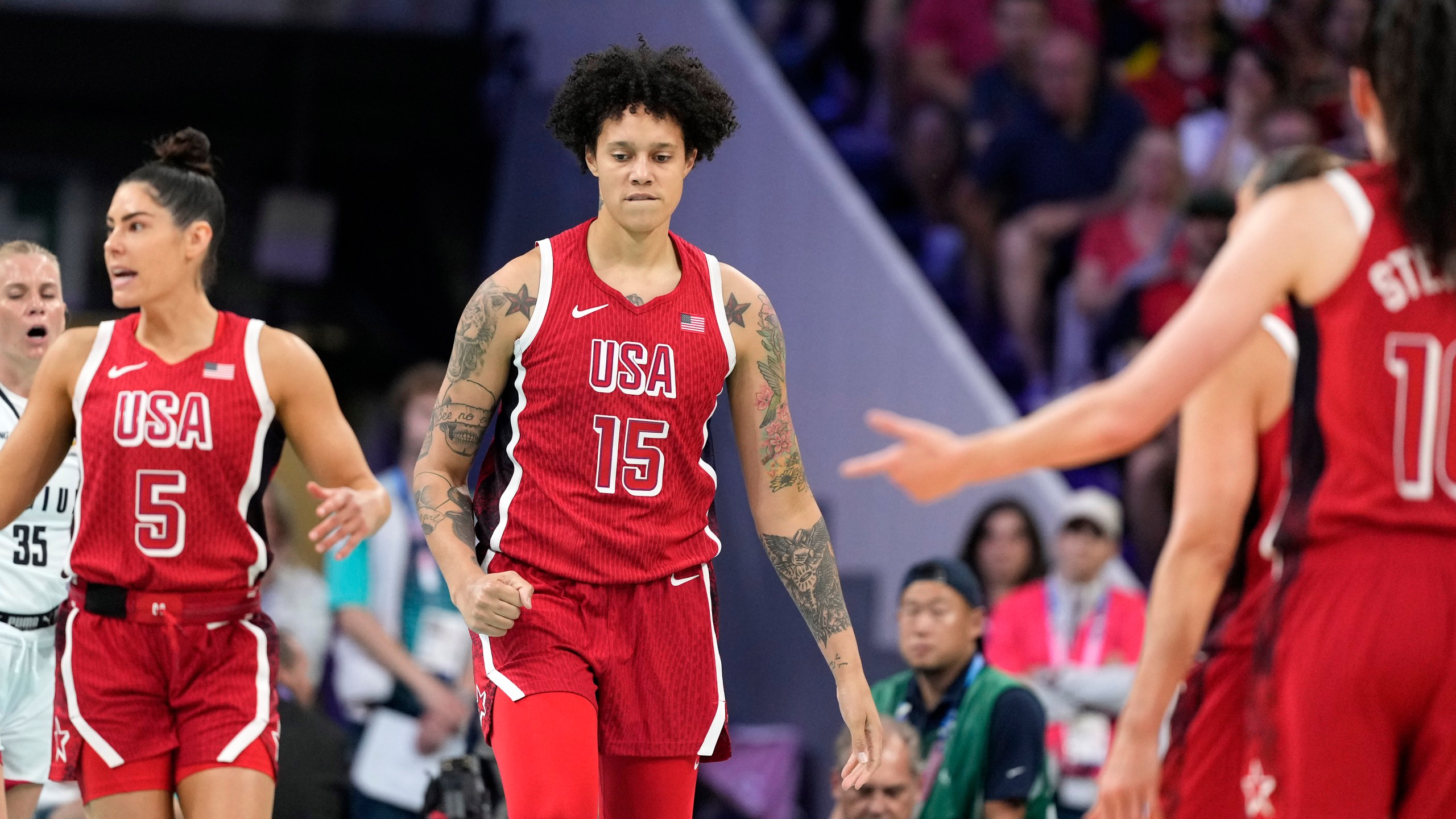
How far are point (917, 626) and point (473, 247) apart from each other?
28.2ft

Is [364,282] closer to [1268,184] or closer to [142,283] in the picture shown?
[142,283]

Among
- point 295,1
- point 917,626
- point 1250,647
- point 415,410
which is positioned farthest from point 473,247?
point 1250,647

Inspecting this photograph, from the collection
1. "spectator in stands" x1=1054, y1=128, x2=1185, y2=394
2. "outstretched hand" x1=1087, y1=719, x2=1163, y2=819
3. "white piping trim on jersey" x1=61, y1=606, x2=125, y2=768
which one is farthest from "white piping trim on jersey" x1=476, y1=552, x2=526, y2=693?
"spectator in stands" x1=1054, y1=128, x2=1185, y2=394

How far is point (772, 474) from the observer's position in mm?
4035

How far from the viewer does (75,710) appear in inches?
159

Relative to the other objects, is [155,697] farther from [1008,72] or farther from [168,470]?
[1008,72]

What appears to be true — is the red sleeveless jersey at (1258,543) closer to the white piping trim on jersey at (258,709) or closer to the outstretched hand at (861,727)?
the outstretched hand at (861,727)

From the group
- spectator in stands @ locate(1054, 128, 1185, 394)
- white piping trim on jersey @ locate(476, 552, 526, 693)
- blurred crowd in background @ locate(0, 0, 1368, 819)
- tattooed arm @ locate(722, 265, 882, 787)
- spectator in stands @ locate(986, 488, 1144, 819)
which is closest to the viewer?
white piping trim on jersey @ locate(476, 552, 526, 693)

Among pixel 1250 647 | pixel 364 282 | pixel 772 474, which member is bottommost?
pixel 1250 647

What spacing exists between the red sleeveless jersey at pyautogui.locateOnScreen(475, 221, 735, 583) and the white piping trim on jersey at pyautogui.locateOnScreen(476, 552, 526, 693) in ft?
0.58

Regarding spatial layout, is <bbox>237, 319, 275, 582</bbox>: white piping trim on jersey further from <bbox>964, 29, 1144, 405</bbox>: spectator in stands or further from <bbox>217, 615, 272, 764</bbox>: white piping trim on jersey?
<bbox>964, 29, 1144, 405</bbox>: spectator in stands

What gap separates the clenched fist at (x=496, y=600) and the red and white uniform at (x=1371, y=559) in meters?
1.54

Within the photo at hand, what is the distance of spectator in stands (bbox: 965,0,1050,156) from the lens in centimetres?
938

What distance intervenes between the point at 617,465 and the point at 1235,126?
6032 mm
